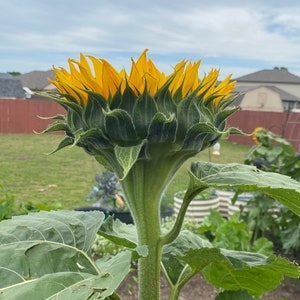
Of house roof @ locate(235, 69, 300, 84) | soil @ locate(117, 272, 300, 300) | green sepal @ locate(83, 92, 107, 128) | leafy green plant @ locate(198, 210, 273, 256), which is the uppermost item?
house roof @ locate(235, 69, 300, 84)

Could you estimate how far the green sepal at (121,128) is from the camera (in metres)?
0.68

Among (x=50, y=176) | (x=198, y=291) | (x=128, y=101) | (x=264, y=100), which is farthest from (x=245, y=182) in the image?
(x=264, y=100)

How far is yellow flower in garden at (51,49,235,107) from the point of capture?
69 cm

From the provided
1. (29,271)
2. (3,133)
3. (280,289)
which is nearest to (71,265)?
(29,271)

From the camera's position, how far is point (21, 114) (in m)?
20.1

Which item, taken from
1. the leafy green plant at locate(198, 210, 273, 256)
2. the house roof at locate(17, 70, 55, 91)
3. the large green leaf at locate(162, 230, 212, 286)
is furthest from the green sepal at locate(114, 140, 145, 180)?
the house roof at locate(17, 70, 55, 91)

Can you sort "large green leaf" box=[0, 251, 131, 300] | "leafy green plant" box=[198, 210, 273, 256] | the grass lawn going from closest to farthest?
"large green leaf" box=[0, 251, 131, 300] → "leafy green plant" box=[198, 210, 273, 256] → the grass lawn

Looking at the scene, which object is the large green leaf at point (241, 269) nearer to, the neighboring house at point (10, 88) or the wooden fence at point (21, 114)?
the wooden fence at point (21, 114)

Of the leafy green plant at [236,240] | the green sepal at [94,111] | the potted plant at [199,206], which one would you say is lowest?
the potted plant at [199,206]

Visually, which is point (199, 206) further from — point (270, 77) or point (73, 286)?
point (270, 77)

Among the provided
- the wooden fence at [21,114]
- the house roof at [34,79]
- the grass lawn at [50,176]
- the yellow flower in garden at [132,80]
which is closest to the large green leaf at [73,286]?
the yellow flower in garden at [132,80]

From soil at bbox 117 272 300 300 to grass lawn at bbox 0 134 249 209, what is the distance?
2.28 meters

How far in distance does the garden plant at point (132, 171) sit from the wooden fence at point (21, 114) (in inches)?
755

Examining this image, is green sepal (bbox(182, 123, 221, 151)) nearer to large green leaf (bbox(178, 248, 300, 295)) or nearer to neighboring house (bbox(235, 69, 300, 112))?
large green leaf (bbox(178, 248, 300, 295))
